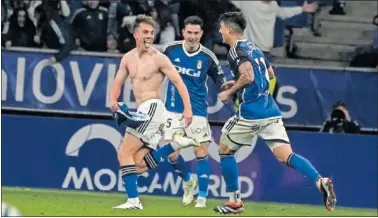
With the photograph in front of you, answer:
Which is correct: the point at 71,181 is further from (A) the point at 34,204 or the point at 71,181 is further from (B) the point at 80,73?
(A) the point at 34,204

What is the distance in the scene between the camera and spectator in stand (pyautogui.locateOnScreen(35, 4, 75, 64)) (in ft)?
60.5

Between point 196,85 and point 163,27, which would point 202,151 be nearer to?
point 196,85

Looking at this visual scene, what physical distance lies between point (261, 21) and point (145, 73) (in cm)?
557

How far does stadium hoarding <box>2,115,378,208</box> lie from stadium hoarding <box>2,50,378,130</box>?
322mm

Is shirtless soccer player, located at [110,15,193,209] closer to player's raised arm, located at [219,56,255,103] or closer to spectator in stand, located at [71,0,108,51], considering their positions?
player's raised arm, located at [219,56,255,103]

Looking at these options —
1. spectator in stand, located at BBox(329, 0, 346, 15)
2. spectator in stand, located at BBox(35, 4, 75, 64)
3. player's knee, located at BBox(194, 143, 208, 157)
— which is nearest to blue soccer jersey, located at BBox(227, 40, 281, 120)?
player's knee, located at BBox(194, 143, 208, 157)

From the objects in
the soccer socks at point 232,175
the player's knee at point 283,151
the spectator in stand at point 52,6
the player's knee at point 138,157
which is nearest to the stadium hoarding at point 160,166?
the spectator in stand at point 52,6

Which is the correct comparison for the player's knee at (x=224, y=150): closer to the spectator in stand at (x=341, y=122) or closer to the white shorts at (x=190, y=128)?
the white shorts at (x=190, y=128)

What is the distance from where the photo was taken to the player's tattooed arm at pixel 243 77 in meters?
13.2

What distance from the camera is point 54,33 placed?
18594 mm

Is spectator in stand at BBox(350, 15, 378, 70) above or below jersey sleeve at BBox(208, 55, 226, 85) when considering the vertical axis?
below

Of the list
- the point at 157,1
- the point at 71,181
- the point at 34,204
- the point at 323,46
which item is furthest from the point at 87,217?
the point at 323,46

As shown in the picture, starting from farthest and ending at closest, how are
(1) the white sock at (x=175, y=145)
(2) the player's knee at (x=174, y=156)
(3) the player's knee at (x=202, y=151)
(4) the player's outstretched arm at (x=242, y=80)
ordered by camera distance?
(2) the player's knee at (x=174, y=156)
(3) the player's knee at (x=202, y=151)
(1) the white sock at (x=175, y=145)
(4) the player's outstretched arm at (x=242, y=80)

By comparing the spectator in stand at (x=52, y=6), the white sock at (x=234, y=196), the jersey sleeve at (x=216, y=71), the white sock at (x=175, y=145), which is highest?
the spectator in stand at (x=52, y=6)
